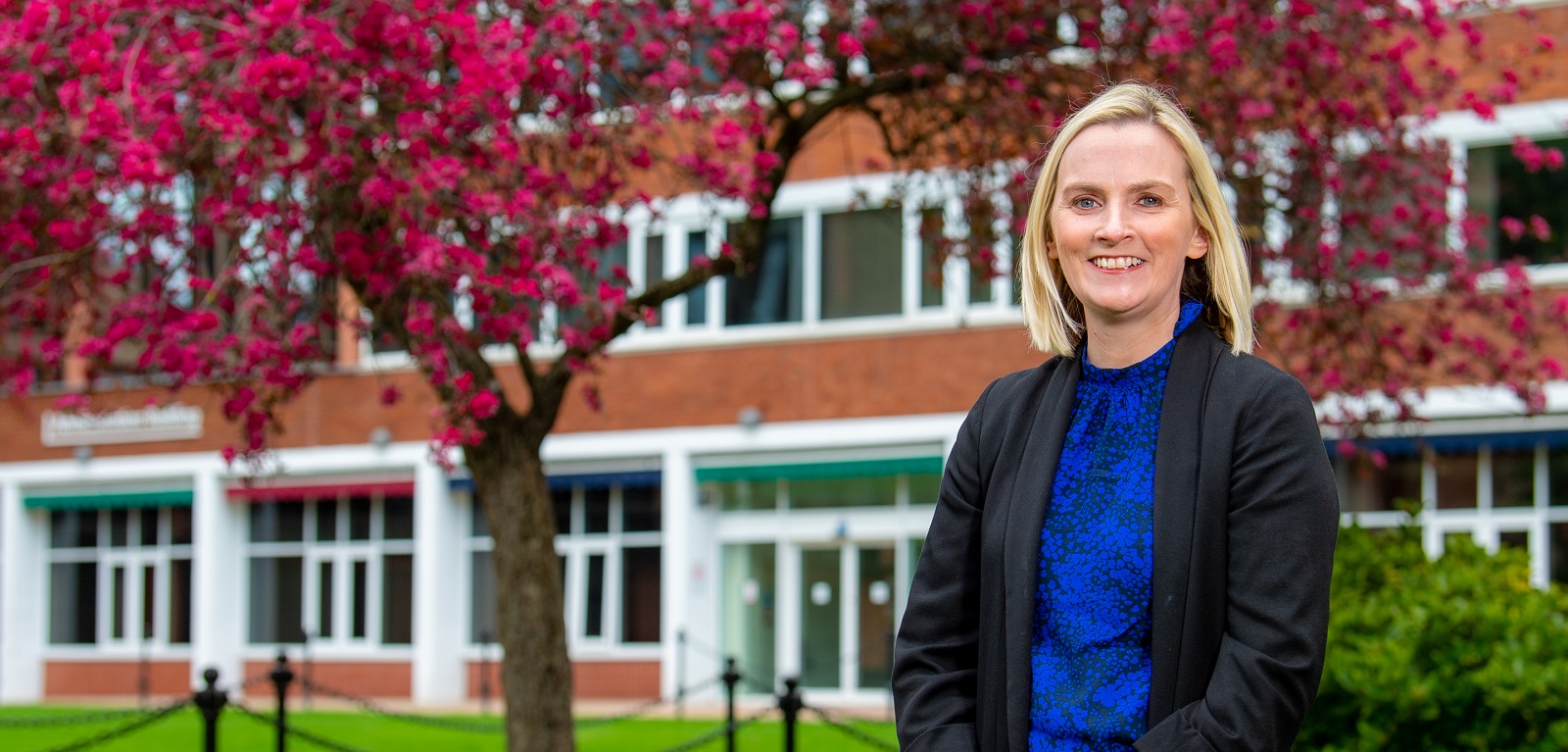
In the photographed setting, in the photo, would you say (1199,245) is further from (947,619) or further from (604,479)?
(604,479)

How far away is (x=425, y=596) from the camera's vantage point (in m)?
24.6

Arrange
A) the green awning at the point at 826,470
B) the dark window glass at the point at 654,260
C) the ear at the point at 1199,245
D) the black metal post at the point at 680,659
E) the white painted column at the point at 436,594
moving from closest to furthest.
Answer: the ear at the point at 1199,245
the green awning at the point at 826,470
the black metal post at the point at 680,659
the dark window glass at the point at 654,260
the white painted column at the point at 436,594

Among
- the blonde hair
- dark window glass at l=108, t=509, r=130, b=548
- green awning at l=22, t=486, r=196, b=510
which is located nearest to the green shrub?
the blonde hair

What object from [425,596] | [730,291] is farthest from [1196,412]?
[425,596]

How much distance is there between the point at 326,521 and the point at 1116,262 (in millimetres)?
25011

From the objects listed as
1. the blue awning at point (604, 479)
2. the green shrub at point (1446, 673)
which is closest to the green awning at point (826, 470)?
the blue awning at point (604, 479)

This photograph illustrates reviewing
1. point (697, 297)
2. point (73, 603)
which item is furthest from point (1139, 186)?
point (73, 603)

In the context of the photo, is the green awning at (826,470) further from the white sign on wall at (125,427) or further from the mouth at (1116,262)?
the mouth at (1116,262)

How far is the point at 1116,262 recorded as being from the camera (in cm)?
251

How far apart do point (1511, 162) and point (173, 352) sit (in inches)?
567

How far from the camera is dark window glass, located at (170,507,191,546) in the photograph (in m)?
27.4

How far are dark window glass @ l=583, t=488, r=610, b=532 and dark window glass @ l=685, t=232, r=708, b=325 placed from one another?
2770 mm

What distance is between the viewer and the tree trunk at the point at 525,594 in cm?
1030

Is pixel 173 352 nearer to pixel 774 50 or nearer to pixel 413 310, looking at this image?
pixel 413 310
